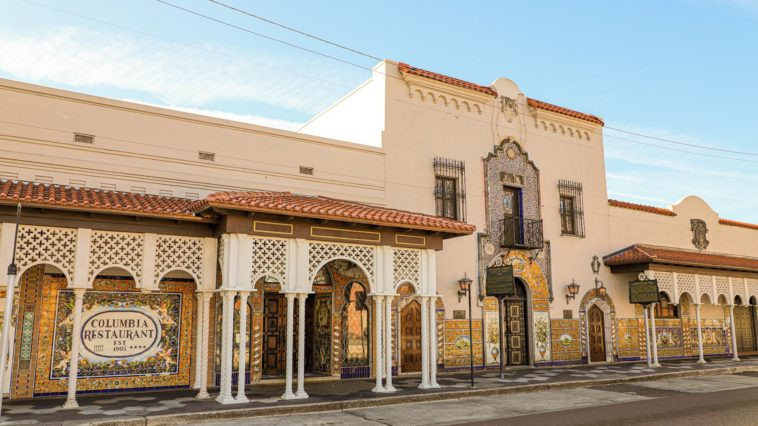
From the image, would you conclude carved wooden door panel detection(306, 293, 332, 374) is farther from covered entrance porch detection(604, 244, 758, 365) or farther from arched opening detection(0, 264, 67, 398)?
covered entrance porch detection(604, 244, 758, 365)

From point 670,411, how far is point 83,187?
1153cm

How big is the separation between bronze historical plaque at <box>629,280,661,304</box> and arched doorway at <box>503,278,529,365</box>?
350 centimetres

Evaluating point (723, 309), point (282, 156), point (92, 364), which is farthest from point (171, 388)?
point (723, 309)

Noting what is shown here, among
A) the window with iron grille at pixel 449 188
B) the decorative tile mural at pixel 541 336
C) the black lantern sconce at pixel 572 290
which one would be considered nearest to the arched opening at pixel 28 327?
the window with iron grille at pixel 449 188

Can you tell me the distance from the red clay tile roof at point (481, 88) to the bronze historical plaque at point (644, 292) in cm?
552

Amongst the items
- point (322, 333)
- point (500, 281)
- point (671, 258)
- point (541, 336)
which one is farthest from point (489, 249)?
point (671, 258)

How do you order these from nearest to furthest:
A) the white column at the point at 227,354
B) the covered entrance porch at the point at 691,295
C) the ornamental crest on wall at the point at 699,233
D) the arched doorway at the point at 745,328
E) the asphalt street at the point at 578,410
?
the asphalt street at the point at 578,410 → the white column at the point at 227,354 → the covered entrance porch at the point at 691,295 → the ornamental crest on wall at the point at 699,233 → the arched doorway at the point at 745,328

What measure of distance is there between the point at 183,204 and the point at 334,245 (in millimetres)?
3050

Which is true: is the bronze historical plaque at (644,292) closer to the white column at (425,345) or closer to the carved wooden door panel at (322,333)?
the white column at (425,345)

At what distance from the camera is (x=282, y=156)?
554 inches

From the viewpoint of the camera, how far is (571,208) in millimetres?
18609

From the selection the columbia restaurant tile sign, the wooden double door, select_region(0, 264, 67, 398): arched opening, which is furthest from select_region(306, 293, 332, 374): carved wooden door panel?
select_region(0, 264, 67, 398): arched opening

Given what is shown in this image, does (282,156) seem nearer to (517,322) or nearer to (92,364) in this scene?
(92,364)

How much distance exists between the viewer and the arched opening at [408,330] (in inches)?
583
